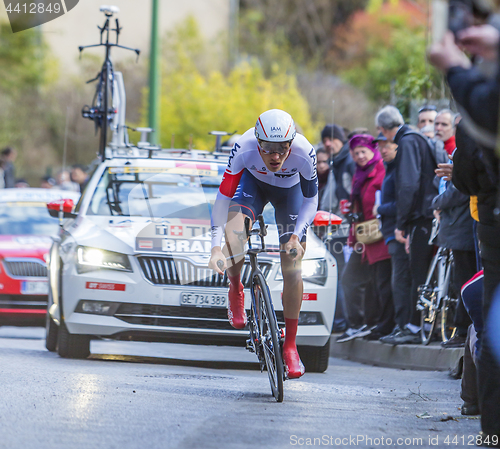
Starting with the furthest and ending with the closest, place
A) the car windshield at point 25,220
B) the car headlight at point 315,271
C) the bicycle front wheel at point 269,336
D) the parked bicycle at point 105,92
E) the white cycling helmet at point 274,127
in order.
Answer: the car windshield at point 25,220 → the parked bicycle at point 105,92 → the car headlight at point 315,271 → the white cycling helmet at point 274,127 → the bicycle front wheel at point 269,336

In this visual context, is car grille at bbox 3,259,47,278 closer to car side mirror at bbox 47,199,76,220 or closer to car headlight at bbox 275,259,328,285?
car side mirror at bbox 47,199,76,220

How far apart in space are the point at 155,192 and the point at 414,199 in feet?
8.44

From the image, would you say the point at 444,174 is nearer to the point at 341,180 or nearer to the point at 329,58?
the point at 341,180

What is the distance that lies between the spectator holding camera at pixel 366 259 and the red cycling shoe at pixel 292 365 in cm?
401

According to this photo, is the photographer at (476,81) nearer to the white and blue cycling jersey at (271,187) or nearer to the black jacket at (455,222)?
the white and blue cycling jersey at (271,187)

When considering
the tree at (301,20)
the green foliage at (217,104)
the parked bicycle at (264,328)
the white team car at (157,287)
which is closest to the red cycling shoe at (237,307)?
the parked bicycle at (264,328)

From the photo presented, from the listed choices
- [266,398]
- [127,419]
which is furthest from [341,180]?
[127,419]

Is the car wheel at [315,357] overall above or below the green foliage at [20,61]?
below

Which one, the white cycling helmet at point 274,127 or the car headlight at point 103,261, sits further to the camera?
the car headlight at point 103,261

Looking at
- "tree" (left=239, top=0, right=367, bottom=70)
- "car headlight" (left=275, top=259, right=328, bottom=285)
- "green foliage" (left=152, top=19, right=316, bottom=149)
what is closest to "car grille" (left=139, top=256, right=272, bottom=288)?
"car headlight" (left=275, top=259, right=328, bottom=285)

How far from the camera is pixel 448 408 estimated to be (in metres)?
6.28

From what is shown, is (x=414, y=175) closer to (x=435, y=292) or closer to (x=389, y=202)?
(x=389, y=202)

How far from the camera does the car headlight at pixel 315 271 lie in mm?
8586

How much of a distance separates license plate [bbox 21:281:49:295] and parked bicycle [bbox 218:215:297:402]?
18.2ft
